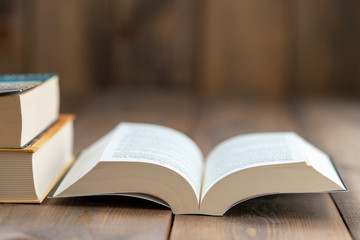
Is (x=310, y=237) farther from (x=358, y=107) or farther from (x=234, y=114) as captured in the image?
(x=358, y=107)

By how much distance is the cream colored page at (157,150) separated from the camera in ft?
2.63

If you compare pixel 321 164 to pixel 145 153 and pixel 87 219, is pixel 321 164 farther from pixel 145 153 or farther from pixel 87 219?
pixel 87 219

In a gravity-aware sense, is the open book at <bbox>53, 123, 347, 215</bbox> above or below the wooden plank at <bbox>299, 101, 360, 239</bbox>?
above

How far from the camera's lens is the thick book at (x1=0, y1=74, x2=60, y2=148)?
0.78m

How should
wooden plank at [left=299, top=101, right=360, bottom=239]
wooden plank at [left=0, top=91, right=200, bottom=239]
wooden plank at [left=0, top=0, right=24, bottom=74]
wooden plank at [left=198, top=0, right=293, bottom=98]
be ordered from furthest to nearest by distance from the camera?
1. wooden plank at [left=0, top=0, right=24, bottom=74]
2. wooden plank at [left=198, top=0, right=293, bottom=98]
3. wooden plank at [left=299, top=101, right=360, bottom=239]
4. wooden plank at [left=0, top=91, right=200, bottom=239]

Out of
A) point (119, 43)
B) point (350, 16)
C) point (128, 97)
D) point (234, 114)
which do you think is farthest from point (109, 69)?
point (350, 16)

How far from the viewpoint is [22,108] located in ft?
2.59

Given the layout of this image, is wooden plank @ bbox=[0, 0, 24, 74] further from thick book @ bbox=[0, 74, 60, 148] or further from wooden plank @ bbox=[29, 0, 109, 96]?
thick book @ bbox=[0, 74, 60, 148]

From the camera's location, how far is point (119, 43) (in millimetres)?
2045

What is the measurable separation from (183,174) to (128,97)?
1.09 metres

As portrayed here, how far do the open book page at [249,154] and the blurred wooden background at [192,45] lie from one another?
977 millimetres

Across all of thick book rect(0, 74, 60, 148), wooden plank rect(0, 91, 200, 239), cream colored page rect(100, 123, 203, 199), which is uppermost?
thick book rect(0, 74, 60, 148)

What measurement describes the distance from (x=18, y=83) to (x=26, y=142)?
113 millimetres

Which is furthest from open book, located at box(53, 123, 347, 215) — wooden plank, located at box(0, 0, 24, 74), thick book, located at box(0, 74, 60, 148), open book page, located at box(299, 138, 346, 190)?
wooden plank, located at box(0, 0, 24, 74)
